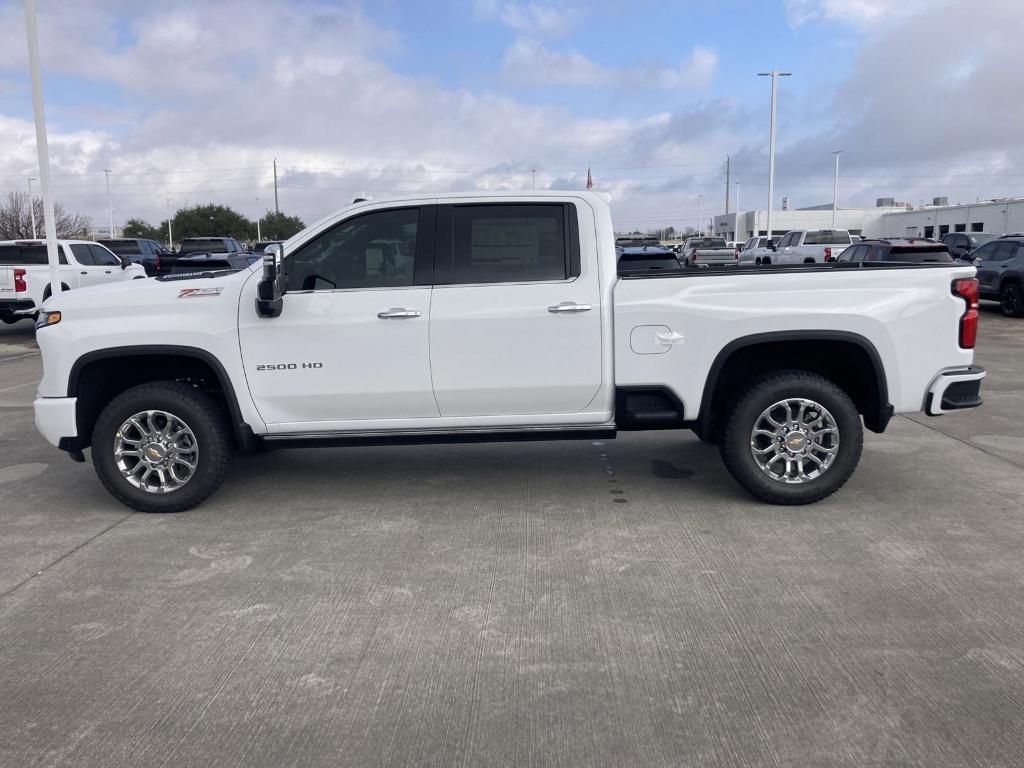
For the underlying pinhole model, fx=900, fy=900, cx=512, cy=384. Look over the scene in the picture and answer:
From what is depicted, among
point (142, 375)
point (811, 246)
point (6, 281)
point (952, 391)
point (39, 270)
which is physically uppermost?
point (811, 246)

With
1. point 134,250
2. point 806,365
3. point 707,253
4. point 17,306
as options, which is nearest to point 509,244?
point 806,365

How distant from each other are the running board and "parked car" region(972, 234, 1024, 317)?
54.9 feet

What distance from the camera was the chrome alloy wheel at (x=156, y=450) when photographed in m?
5.81

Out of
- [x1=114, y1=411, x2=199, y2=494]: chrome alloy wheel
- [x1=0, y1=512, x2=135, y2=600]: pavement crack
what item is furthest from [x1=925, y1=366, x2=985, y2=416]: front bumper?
[x1=0, y1=512, x2=135, y2=600]: pavement crack

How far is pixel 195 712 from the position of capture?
342 centimetres

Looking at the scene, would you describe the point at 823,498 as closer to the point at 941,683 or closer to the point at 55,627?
the point at 941,683

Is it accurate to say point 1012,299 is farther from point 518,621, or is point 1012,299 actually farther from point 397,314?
point 518,621

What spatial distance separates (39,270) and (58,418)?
520 inches

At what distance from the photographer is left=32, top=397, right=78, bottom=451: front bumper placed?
5703 mm

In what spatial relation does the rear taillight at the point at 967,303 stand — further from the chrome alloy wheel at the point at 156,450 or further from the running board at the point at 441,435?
the chrome alloy wheel at the point at 156,450

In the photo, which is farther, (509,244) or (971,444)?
(971,444)

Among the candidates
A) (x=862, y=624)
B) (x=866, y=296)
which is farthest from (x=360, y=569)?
(x=866, y=296)

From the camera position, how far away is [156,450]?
230 inches

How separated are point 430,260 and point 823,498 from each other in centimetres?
297
